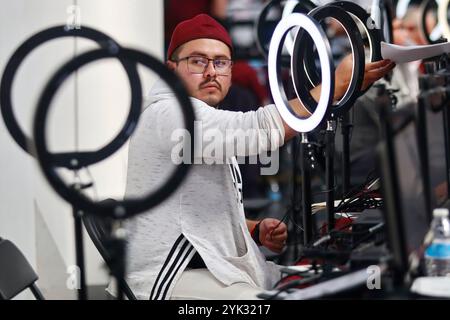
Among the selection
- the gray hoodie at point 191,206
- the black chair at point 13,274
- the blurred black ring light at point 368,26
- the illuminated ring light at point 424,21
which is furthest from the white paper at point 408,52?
the black chair at point 13,274

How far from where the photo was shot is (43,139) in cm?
132

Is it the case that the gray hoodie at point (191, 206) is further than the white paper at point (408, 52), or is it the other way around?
the white paper at point (408, 52)

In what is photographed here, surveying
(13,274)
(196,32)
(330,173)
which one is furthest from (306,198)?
(13,274)

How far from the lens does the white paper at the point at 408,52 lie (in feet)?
6.75

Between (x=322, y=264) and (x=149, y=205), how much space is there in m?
0.55

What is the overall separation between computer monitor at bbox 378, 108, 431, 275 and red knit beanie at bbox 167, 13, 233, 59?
68 centimetres

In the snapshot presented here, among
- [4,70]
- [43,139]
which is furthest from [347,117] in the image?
[43,139]

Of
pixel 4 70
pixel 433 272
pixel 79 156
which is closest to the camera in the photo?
pixel 79 156

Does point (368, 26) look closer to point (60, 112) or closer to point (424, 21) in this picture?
point (424, 21)

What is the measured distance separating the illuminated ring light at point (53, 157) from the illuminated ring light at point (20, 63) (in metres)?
0.10

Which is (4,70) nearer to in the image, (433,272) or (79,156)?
(79,156)

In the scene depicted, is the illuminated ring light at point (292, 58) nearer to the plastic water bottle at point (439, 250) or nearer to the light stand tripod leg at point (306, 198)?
the light stand tripod leg at point (306, 198)

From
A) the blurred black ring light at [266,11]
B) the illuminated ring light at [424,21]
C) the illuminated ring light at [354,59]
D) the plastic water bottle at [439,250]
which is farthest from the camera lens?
the illuminated ring light at [424,21]

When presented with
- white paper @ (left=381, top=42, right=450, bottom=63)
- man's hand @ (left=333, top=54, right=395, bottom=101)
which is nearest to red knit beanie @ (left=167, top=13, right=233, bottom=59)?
man's hand @ (left=333, top=54, right=395, bottom=101)
